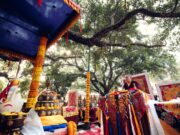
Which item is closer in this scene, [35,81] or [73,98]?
[35,81]

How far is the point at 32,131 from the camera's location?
1.63 metres

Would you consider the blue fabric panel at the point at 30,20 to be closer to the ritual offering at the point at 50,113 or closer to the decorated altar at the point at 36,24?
the decorated altar at the point at 36,24

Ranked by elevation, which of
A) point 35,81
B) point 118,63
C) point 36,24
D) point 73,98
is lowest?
point 35,81

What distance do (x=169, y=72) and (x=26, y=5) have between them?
58.4ft

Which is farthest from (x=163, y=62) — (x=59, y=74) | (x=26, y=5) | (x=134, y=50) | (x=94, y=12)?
(x=26, y=5)

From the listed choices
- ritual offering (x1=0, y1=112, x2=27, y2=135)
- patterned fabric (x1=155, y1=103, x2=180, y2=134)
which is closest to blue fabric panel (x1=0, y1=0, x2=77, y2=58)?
ritual offering (x1=0, y1=112, x2=27, y2=135)

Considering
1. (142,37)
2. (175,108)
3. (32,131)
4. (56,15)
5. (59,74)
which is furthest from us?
(59,74)

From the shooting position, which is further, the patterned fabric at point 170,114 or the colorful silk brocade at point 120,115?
the colorful silk brocade at point 120,115

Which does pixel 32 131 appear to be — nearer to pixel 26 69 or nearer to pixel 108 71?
pixel 26 69

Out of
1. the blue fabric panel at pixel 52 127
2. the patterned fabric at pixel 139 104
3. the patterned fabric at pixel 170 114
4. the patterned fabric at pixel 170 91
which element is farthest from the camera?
the patterned fabric at pixel 170 91

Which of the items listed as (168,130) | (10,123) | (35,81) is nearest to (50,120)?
(10,123)

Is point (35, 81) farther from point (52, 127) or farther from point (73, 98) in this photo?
point (73, 98)

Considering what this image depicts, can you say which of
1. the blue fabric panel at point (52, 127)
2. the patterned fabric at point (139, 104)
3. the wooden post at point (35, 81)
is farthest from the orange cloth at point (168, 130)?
the wooden post at point (35, 81)

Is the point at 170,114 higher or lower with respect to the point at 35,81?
lower
